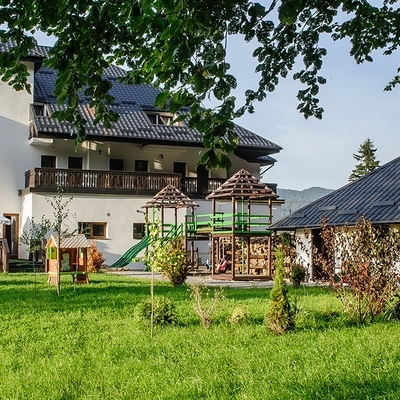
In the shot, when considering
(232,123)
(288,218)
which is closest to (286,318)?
(232,123)

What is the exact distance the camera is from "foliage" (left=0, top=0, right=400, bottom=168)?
4211 millimetres

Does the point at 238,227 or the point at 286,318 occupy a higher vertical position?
the point at 238,227

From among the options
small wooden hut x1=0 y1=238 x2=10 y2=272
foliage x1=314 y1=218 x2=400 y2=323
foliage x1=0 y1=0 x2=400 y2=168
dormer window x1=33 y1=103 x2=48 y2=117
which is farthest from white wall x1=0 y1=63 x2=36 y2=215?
foliage x1=0 y1=0 x2=400 y2=168

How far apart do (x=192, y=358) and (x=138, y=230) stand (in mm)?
22930

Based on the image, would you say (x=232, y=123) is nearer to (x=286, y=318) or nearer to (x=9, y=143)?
(x=286, y=318)

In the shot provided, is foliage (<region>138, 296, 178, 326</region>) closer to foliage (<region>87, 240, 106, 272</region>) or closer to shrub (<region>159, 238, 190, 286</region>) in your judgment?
shrub (<region>159, 238, 190, 286</region>)

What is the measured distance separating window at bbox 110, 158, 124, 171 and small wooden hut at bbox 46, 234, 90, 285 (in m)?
13.5

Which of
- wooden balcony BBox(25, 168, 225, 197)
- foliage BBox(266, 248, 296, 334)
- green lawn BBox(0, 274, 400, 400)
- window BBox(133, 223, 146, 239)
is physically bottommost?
green lawn BBox(0, 274, 400, 400)

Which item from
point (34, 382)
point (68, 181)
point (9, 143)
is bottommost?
point (34, 382)

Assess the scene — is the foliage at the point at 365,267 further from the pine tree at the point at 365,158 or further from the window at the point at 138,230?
the pine tree at the point at 365,158

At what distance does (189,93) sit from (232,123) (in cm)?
38

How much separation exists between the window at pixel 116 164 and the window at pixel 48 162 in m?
2.76

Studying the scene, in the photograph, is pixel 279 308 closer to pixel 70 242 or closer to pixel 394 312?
pixel 394 312

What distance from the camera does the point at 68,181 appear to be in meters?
28.6
